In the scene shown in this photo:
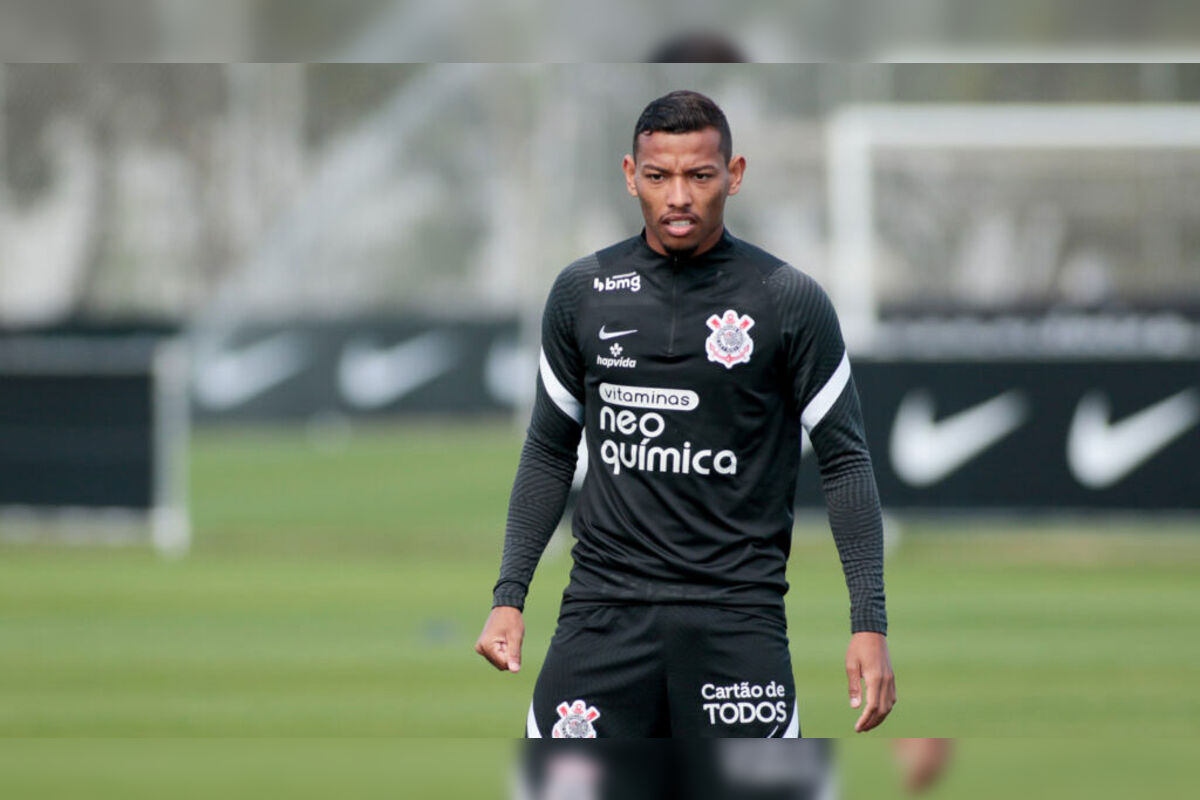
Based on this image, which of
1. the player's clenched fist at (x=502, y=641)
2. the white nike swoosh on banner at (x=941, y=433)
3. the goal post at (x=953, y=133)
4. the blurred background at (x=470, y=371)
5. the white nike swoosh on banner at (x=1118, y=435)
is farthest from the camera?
the goal post at (x=953, y=133)

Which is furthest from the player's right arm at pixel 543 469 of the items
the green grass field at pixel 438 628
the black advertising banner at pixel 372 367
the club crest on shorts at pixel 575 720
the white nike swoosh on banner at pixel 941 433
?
the black advertising banner at pixel 372 367

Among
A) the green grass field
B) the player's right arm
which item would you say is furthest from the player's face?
the green grass field

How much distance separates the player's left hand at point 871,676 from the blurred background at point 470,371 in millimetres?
1675

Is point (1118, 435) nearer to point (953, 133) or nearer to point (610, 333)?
point (953, 133)

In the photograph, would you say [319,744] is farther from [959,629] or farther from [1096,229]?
[1096,229]

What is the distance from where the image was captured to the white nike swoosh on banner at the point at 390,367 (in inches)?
856

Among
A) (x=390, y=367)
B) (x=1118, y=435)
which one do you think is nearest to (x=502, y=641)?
(x=1118, y=435)

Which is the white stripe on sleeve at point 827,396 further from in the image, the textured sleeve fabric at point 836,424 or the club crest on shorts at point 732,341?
the club crest on shorts at point 732,341

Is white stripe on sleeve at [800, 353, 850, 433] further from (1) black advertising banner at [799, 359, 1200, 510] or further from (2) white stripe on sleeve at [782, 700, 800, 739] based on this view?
(1) black advertising banner at [799, 359, 1200, 510]

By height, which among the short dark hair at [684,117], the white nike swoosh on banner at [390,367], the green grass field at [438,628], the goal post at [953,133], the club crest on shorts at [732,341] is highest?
the goal post at [953,133]

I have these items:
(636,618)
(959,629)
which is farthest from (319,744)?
(959,629)

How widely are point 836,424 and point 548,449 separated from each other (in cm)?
65

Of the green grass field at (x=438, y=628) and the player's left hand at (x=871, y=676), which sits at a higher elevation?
the player's left hand at (x=871, y=676)

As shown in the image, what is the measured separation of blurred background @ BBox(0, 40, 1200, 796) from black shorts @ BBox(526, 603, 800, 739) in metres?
1.85
